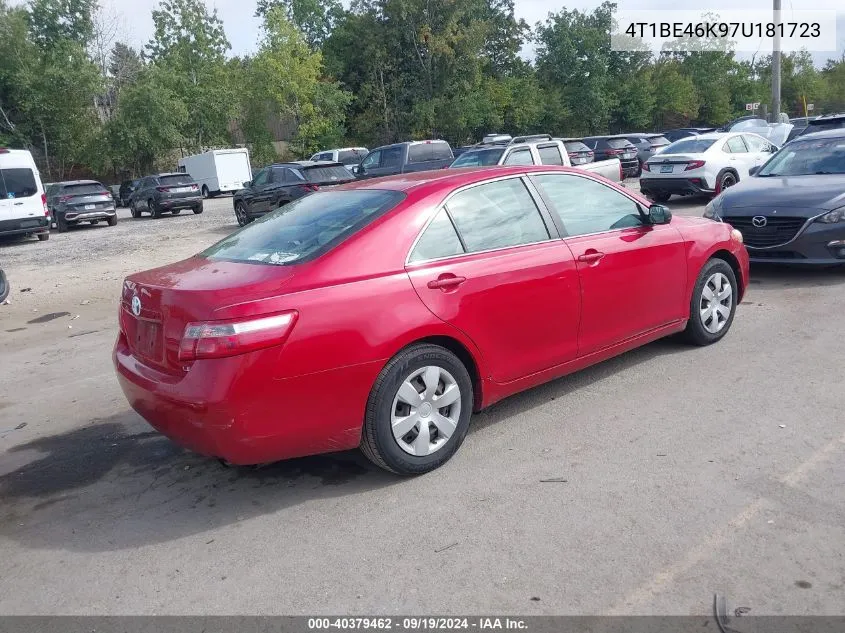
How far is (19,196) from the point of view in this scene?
19000 mm

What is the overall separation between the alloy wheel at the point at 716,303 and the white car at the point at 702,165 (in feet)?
33.8

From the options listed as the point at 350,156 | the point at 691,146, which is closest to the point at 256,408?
the point at 691,146

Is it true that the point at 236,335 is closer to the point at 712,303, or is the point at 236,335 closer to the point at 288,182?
the point at 712,303

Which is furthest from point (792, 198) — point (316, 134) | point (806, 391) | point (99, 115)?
point (99, 115)

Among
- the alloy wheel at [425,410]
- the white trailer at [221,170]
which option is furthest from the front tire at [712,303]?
the white trailer at [221,170]

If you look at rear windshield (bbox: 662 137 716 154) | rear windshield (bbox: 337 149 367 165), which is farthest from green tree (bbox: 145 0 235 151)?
rear windshield (bbox: 662 137 716 154)

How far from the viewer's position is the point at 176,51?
5044cm

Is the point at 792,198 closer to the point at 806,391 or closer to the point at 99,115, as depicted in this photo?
the point at 806,391

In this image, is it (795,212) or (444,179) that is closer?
(444,179)

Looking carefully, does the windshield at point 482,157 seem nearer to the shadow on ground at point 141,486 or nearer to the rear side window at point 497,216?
the rear side window at point 497,216

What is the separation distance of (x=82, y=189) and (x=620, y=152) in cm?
1761

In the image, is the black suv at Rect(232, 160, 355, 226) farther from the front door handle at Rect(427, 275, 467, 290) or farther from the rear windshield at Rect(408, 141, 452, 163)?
the front door handle at Rect(427, 275, 467, 290)

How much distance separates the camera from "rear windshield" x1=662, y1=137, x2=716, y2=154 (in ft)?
53.3

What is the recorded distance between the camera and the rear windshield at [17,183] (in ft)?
61.0
